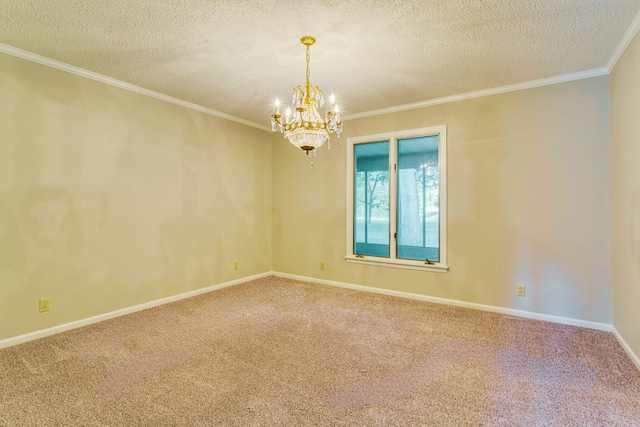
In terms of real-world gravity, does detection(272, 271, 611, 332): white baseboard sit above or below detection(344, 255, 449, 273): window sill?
below

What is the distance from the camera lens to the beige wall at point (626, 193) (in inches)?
95.0

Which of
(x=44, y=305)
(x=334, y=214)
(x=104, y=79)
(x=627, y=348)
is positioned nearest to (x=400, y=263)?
(x=334, y=214)

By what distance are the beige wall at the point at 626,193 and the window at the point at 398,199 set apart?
1532 millimetres

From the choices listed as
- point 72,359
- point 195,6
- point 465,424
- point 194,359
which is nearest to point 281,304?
point 194,359

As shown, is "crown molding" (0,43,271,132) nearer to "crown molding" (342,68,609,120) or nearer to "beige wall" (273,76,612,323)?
"crown molding" (342,68,609,120)

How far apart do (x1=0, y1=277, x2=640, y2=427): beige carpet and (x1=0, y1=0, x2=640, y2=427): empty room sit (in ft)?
0.06

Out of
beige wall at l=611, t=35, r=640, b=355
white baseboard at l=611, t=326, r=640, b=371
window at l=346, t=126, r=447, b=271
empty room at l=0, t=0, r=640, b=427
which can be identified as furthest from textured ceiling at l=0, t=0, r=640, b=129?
white baseboard at l=611, t=326, r=640, b=371

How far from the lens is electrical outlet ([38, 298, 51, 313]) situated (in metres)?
2.88

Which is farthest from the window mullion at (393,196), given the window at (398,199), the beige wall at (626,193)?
the beige wall at (626,193)

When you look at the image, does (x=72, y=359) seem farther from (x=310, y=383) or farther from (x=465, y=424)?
(x=465, y=424)

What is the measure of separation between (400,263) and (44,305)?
149 inches

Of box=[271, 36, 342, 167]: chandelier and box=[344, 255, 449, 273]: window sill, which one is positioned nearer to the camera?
box=[271, 36, 342, 167]: chandelier

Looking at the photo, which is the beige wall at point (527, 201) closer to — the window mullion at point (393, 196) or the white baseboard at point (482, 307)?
the white baseboard at point (482, 307)

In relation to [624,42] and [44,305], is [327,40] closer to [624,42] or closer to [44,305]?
[624,42]
